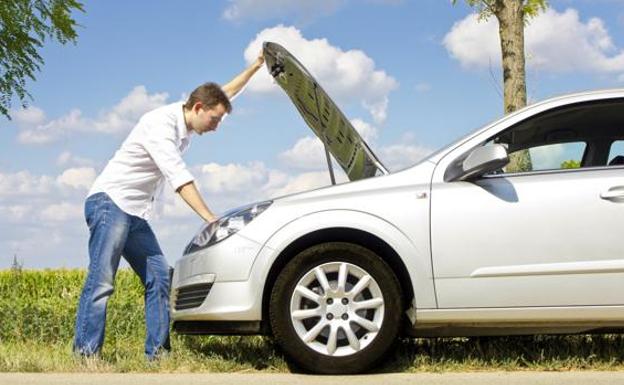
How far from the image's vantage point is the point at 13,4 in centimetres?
2136

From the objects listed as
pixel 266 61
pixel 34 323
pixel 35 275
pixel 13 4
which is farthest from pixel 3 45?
pixel 266 61

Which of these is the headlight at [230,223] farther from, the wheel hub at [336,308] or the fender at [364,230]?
the wheel hub at [336,308]

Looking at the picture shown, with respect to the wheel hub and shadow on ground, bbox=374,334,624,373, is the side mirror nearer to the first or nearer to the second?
the wheel hub

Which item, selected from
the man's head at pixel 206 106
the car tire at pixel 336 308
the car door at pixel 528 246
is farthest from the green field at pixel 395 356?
the man's head at pixel 206 106

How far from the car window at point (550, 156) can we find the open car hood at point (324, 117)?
1.06 metres

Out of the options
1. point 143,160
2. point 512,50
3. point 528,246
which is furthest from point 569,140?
point 512,50

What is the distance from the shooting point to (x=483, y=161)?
214 inches

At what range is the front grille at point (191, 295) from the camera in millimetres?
5738

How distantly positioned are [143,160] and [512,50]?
19.7 ft

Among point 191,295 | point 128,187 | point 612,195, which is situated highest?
point 128,187

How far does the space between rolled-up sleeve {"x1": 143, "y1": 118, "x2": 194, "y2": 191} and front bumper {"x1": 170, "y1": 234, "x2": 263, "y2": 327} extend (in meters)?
0.50

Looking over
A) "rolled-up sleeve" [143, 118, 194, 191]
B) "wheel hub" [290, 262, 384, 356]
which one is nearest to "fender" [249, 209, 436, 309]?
"wheel hub" [290, 262, 384, 356]

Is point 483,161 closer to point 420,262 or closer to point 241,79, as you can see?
point 420,262

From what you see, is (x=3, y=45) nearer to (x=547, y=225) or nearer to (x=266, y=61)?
(x=266, y=61)
